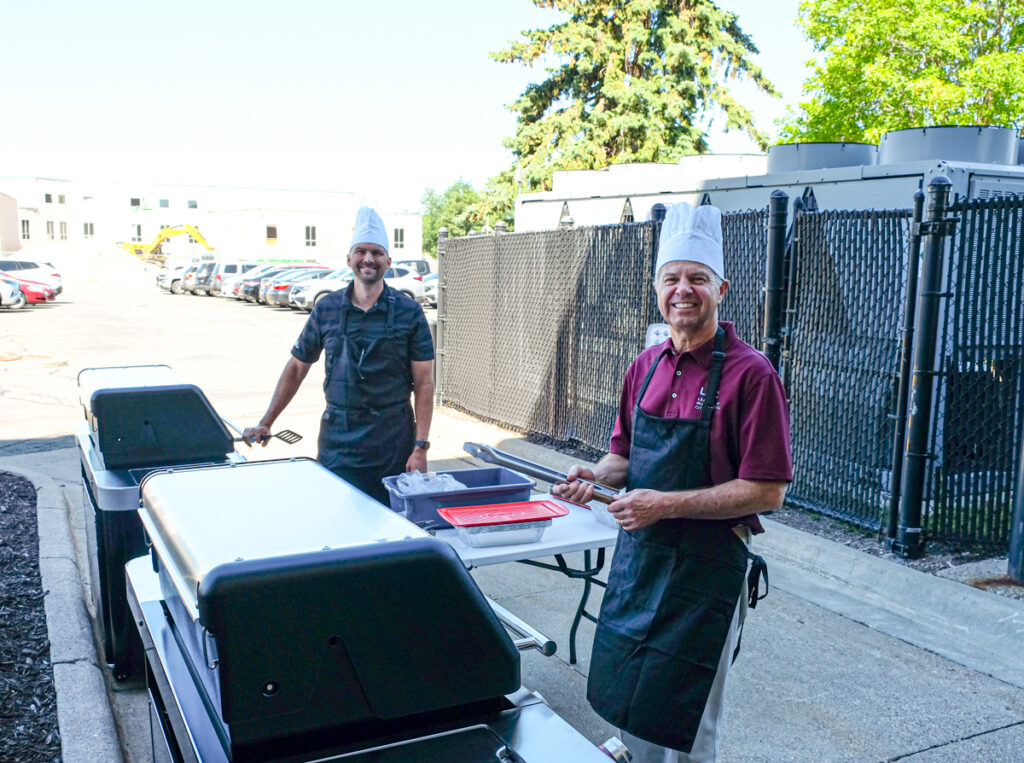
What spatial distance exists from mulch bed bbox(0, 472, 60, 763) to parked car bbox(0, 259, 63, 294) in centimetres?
3026

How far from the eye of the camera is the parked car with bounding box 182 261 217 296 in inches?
1642

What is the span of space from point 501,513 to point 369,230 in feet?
5.95

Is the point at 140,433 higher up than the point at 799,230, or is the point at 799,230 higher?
the point at 799,230

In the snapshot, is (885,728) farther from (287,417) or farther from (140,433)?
(287,417)

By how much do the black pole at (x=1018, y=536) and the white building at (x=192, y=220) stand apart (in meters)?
→ 68.9

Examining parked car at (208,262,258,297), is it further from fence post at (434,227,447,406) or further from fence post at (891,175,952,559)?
fence post at (891,175,952,559)

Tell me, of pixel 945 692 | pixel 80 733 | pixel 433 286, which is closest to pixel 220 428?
pixel 80 733

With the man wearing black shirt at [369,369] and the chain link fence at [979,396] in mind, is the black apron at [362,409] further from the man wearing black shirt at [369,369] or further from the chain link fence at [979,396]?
the chain link fence at [979,396]

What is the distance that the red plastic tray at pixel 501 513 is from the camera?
10.5 feet

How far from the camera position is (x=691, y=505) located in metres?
2.45

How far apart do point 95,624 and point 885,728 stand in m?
3.92

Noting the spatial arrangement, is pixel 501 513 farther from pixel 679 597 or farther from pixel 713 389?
pixel 713 389

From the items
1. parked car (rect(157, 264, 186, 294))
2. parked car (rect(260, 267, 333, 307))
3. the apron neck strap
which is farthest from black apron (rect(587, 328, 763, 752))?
parked car (rect(157, 264, 186, 294))

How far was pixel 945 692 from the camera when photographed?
421cm
